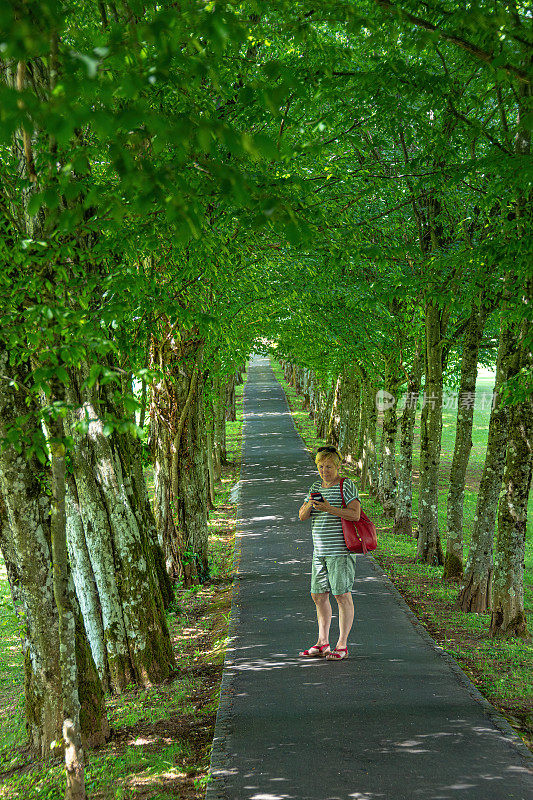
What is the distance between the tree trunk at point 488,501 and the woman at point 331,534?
9.34 ft

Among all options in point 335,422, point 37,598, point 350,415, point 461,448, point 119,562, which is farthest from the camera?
point 335,422

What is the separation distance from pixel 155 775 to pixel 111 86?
4.85 meters

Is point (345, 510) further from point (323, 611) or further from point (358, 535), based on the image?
point (323, 611)

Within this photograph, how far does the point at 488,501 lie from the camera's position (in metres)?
8.95

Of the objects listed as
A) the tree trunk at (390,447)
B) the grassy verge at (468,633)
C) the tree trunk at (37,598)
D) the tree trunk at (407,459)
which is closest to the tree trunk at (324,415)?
the tree trunk at (390,447)

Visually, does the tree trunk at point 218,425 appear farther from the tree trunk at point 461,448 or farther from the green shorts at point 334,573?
the green shorts at point 334,573

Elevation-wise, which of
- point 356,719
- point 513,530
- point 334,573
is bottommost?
point 356,719

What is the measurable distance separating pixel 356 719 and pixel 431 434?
8.05 meters

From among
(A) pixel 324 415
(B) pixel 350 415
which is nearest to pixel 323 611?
(B) pixel 350 415

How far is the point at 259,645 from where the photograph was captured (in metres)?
7.45

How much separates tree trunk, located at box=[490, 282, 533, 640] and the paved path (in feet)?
3.37

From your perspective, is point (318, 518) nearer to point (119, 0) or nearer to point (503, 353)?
point (503, 353)

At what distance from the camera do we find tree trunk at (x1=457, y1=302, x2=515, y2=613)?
8398 millimetres

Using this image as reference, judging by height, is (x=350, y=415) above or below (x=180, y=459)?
above
